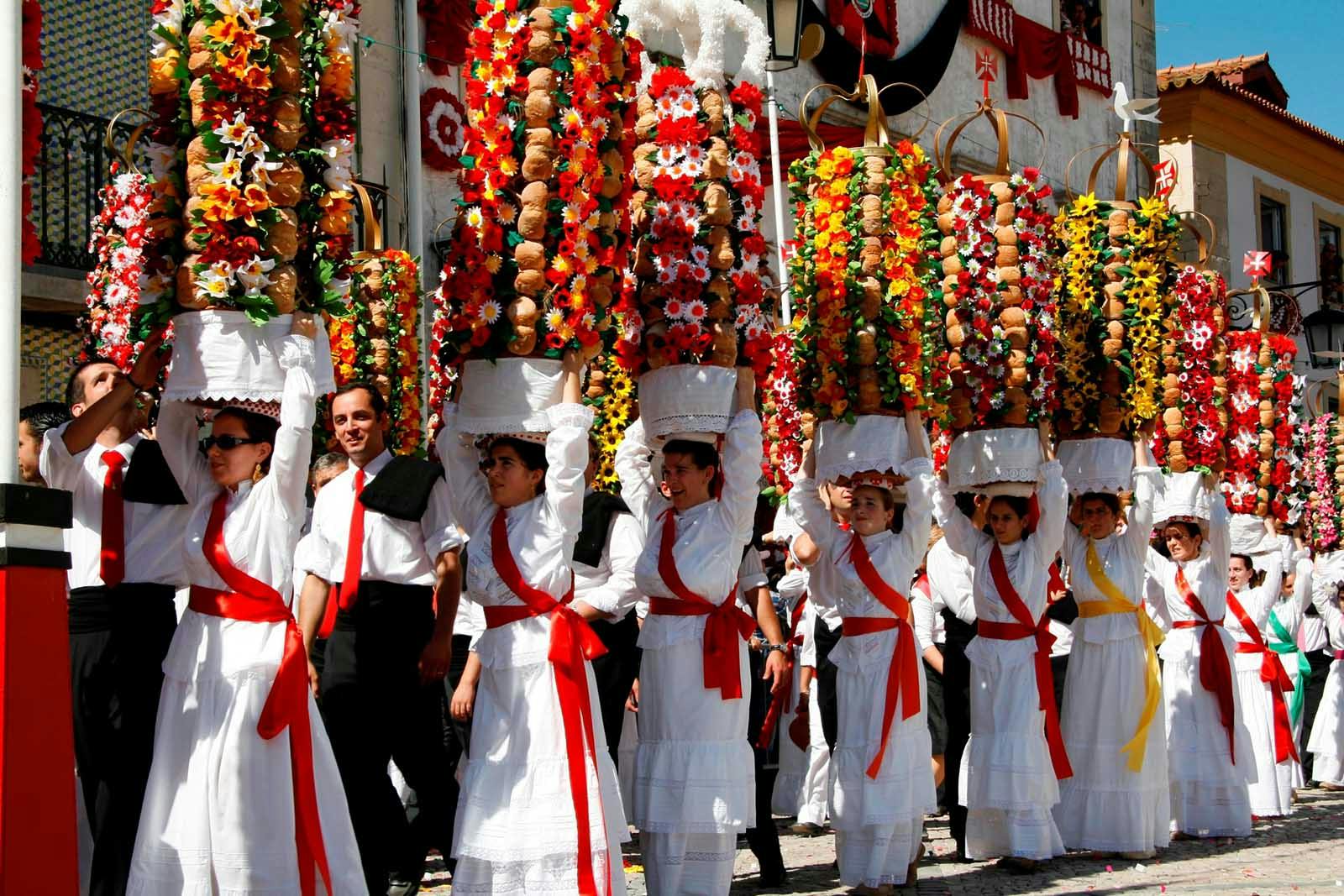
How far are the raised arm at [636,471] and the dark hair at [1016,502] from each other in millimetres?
2120

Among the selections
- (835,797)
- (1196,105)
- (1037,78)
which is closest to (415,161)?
(835,797)

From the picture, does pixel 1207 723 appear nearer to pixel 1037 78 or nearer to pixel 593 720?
pixel 593 720

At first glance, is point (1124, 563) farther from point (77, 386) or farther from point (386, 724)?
point (77, 386)

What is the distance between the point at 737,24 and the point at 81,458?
3.59 meters

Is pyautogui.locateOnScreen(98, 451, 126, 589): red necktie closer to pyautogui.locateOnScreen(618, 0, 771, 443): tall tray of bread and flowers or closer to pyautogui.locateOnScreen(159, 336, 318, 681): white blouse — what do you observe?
pyautogui.locateOnScreen(159, 336, 318, 681): white blouse

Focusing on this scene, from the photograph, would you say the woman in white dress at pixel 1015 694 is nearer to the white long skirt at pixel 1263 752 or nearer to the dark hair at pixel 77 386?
the white long skirt at pixel 1263 752

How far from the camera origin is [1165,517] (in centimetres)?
1125

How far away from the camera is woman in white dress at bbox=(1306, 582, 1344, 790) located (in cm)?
1599

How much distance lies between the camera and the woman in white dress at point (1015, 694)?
9.30 metres

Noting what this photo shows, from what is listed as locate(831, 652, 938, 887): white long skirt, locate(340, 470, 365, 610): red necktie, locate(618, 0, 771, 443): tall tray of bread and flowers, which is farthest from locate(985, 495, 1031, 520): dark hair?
locate(340, 470, 365, 610): red necktie

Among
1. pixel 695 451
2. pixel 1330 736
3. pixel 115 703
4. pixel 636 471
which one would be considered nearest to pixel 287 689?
pixel 115 703

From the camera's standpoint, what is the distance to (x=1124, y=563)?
10.4 m

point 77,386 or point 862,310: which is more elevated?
point 862,310

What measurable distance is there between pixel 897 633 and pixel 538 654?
244 cm
